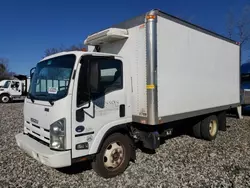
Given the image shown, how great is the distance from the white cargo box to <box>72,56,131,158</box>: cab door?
0.32 m

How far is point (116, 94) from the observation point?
12.8 feet

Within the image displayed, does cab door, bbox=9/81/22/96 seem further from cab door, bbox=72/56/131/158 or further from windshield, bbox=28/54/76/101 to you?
cab door, bbox=72/56/131/158

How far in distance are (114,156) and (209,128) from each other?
3804 millimetres

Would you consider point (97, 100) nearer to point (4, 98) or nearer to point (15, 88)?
point (15, 88)

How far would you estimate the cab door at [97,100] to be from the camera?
3.33m

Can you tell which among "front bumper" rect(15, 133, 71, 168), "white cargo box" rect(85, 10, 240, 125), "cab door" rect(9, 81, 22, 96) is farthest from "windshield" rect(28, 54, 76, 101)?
"cab door" rect(9, 81, 22, 96)

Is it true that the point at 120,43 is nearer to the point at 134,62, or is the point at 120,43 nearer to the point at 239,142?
the point at 134,62

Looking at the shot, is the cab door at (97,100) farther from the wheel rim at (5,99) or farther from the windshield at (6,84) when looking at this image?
the wheel rim at (5,99)

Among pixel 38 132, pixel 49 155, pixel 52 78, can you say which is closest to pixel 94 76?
pixel 52 78

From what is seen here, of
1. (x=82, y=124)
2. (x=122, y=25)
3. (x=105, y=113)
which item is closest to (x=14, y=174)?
(x=82, y=124)

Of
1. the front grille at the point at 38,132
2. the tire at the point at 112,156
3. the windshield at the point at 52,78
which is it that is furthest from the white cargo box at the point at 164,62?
the front grille at the point at 38,132

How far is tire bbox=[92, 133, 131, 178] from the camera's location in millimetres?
3721

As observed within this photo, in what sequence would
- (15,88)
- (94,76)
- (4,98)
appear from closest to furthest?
1. (94,76)
2. (4,98)
3. (15,88)

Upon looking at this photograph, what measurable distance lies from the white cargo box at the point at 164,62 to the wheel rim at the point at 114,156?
67 cm
